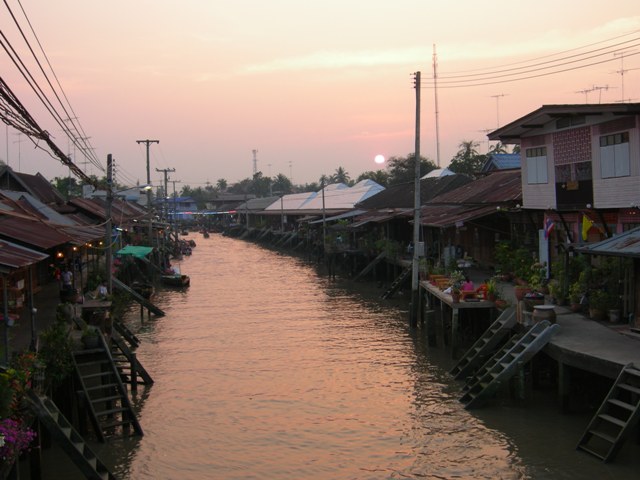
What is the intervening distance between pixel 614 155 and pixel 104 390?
47.3 feet

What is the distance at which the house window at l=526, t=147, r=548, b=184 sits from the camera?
2292cm

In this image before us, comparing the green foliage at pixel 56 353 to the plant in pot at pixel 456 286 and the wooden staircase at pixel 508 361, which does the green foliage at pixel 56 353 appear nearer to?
the wooden staircase at pixel 508 361

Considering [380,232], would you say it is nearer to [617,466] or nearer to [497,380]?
[497,380]

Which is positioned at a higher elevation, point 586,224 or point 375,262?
point 586,224

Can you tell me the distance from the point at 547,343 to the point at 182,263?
46.2 m

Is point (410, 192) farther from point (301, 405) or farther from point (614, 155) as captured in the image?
point (301, 405)

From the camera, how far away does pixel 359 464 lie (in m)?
13.1

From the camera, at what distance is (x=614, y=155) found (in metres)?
19.2

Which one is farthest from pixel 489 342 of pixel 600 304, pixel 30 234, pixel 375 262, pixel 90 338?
pixel 375 262

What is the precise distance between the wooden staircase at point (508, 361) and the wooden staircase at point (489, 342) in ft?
2.79

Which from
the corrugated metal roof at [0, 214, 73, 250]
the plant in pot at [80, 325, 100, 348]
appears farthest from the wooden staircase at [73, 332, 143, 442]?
the corrugated metal roof at [0, 214, 73, 250]

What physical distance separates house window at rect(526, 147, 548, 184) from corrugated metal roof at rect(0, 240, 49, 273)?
1582cm

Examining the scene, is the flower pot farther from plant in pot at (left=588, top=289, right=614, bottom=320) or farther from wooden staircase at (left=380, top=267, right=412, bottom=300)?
wooden staircase at (left=380, top=267, right=412, bottom=300)

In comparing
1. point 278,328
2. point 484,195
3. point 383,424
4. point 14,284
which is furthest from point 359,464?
point 484,195
